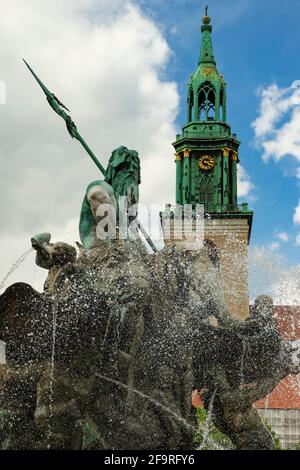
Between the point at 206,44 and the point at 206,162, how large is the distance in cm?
875

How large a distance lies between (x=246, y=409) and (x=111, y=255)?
2.09m

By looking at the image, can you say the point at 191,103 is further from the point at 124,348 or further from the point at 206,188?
the point at 124,348

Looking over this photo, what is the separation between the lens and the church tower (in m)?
46.9

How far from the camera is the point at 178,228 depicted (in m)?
45.2

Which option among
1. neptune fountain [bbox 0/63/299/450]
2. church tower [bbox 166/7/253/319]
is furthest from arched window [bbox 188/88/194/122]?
neptune fountain [bbox 0/63/299/450]

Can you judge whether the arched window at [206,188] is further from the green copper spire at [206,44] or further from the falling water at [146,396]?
the falling water at [146,396]

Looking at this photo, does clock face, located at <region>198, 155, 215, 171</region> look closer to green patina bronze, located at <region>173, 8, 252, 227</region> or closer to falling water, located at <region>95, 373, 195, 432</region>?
green patina bronze, located at <region>173, 8, 252, 227</region>

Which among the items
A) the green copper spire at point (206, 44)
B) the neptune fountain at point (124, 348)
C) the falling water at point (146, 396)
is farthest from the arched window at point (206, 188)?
the falling water at point (146, 396)

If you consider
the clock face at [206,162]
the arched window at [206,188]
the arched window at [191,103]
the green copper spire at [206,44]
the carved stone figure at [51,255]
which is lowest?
the carved stone figure at [51,255]

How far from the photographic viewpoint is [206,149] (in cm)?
4859

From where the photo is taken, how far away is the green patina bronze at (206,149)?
157ft

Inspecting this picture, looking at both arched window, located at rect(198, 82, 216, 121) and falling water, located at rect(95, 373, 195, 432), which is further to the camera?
arched window, located at rect(198, 82, 216, 121)

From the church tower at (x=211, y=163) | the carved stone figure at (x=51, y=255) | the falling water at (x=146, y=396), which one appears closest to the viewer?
the falling water at (x=146, y=396)
